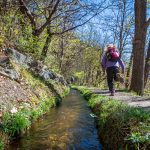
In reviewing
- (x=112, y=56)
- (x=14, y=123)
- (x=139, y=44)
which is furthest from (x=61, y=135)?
(x=139, y=44)

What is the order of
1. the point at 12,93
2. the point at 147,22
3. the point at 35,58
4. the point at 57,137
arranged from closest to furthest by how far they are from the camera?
1. the point at 57,137
2. the point at 12,93
3. the point at 147,22
4. the point at 35,58

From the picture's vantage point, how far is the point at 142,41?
14.8 m

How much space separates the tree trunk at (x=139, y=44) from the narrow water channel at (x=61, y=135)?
541 cm

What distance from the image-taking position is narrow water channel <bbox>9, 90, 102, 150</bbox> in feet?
22.5

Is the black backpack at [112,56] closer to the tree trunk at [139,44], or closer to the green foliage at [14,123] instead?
the tree trunk at [139,44]

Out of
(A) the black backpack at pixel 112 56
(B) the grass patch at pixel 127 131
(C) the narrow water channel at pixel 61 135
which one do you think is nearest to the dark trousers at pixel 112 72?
(A) the black backpack at pixel 112 56

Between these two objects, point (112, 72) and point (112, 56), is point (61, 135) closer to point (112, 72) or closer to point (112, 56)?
point (112, 72)

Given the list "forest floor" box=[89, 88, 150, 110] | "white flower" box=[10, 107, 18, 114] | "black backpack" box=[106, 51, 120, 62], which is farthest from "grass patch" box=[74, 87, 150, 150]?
"black backpack" box=[106, 51, 120, 62]

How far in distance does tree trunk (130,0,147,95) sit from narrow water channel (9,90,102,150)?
17.7 ft

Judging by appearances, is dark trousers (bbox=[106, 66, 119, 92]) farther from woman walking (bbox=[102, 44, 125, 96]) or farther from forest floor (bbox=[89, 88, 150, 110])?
forest floor (bbox=[89, 88, 150, 110])

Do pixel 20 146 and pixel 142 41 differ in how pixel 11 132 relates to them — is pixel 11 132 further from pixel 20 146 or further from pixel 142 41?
pixel 142 41

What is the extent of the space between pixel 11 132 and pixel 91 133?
94.4 inches

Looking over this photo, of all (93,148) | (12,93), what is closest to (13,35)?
(12,93)

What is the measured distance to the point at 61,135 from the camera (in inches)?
308
